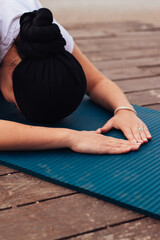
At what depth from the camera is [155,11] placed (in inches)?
295

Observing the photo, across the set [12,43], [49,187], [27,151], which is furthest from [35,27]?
[49,187]

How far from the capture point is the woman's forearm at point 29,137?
70.4 inches

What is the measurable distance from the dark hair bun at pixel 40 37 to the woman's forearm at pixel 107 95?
1.79 ft

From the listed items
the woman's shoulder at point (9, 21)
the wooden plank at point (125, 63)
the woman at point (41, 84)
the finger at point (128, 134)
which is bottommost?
the wooden plank at point (125, 63)

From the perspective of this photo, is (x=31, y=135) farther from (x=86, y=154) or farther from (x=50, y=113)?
(x=86, y=154)

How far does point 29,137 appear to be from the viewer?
179cm

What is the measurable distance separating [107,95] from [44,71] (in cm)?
61

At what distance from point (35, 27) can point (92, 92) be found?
0.73 metres

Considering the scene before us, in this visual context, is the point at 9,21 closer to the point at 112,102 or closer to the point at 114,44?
the point at 112,102

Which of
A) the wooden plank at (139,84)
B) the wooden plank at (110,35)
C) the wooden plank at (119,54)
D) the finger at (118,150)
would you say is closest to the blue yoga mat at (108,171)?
the finger at (118,150)

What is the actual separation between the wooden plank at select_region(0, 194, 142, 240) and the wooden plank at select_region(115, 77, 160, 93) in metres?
1.38

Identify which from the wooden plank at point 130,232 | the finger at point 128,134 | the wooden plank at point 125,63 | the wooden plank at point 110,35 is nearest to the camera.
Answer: the wooden plank at point 130,232

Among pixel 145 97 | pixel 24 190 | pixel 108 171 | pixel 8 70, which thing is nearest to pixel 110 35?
pixel 145 97

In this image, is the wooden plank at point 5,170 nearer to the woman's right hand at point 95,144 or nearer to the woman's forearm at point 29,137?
the woman's forearm at point 29,137
